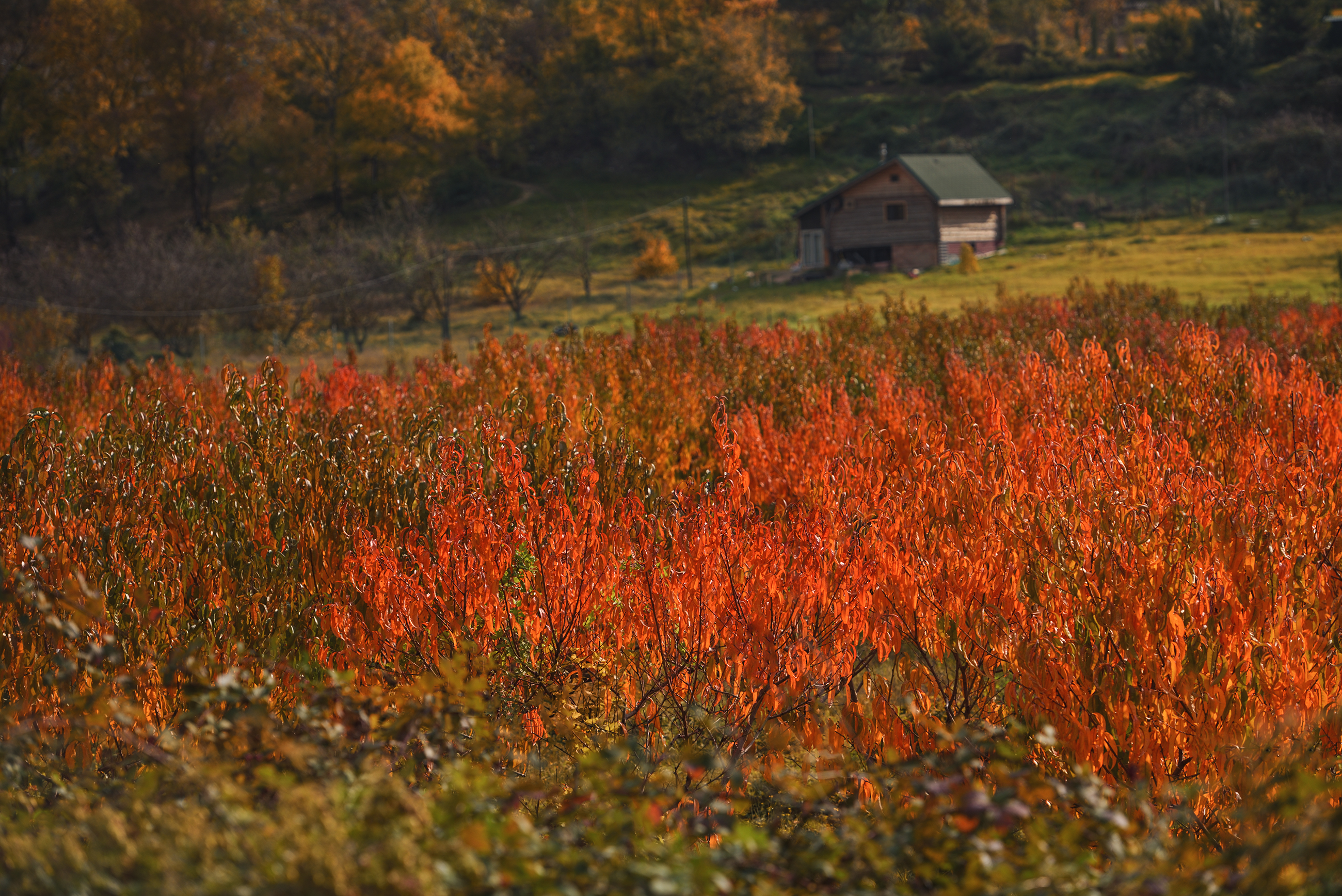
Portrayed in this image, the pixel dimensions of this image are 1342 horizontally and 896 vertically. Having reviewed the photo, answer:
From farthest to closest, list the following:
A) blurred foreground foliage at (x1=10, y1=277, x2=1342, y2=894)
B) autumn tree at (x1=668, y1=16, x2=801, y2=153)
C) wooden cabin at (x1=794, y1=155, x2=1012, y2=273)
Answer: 1. autumn tree at (x1=668, y1=16, x2=801, y2=153)
2. wooden cabin at (x1=794, y1=155, x2=1012, y2=273)
3. blurred foreground foliage at (x1=10, y1=277, x2=1342, y2=894)

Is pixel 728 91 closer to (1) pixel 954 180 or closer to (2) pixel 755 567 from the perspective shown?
(1) pixel 954 180

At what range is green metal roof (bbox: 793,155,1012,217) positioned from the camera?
164 ft

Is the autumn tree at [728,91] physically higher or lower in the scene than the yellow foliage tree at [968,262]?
higher

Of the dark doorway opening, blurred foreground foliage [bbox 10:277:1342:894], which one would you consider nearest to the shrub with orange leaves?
blurred foreground foliage [bbox 10:277:1342:894]

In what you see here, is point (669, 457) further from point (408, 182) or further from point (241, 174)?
point (241, 174)

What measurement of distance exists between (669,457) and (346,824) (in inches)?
331

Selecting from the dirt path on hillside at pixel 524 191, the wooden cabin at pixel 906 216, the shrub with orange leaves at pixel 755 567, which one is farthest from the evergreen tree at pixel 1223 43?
the shrub with orange leaves at pixel 755 567

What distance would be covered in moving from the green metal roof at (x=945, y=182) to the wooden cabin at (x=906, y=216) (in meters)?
0.05

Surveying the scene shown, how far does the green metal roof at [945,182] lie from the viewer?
49938 millimetres

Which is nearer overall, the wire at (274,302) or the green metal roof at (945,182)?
the wire at (274,302)

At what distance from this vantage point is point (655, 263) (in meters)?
54.2

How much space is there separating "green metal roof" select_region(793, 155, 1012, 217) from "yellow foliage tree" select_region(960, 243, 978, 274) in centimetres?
395

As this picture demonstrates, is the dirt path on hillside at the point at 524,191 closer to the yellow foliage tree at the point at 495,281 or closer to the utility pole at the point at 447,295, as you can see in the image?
the yellow foliage tree at the point at 495,281

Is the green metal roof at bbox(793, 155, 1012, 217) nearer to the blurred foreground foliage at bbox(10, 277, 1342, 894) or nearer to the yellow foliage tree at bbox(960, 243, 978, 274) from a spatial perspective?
the yellow foliage tree at bbox(960, 243, 978, 274)
